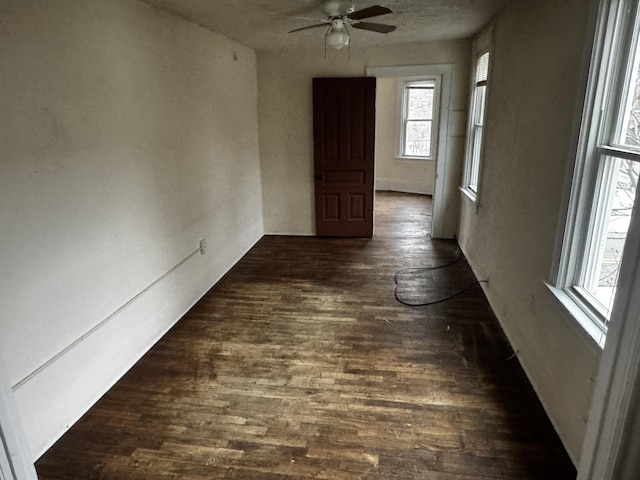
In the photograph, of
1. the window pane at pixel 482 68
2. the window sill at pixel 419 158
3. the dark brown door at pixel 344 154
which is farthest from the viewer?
the window sill at pixel 419 158

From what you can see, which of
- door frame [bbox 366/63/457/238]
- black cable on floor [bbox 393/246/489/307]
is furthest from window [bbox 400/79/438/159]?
black cable on floor [bbox 393/246/489/307]

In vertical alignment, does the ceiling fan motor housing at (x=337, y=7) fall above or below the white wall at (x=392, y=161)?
above

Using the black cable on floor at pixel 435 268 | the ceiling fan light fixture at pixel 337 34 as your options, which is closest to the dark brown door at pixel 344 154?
the black cable on floor at pixel 435 268

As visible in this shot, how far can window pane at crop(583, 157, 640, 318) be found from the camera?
1.83 metres

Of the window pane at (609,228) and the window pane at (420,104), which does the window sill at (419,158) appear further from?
the window pane at (609,228)

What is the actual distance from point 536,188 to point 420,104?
20.5 ft

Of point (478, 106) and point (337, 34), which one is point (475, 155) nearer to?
point (478, 106)

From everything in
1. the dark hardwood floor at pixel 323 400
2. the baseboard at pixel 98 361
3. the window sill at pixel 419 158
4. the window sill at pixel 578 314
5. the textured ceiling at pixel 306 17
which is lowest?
the dark hardwood floor at pixel 323 400

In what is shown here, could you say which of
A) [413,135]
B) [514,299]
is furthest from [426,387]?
[413,135]

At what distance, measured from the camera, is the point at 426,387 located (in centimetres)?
255

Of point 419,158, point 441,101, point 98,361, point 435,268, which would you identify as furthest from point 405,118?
point 98,361

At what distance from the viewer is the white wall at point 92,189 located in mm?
1968

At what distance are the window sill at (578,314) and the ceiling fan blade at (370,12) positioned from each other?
2059 millimetres

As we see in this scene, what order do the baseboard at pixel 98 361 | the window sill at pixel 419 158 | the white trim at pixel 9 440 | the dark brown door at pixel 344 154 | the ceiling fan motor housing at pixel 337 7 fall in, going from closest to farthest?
the white trim at pixel 9 440 < the baseboard at pixel 98 361 < the ceiling fan motor housing at pixel 337 7 < the dark brown door at pixel 344 154 < the window sill at pixel 419 158
